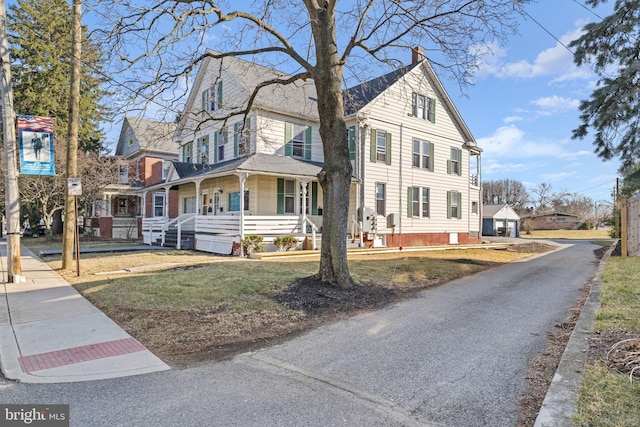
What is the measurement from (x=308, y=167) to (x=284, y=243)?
3.89 metres

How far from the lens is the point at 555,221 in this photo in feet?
212

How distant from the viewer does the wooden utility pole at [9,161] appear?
8.99 m

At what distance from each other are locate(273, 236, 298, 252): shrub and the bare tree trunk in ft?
23.7

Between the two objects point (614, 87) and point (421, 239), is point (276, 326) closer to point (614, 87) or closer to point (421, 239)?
point (614, 87)

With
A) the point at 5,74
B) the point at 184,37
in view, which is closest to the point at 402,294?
the point at 184,37

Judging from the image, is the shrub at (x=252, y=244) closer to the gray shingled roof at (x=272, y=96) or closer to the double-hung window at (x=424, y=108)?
the gray shingled roof at (x=272, y=96)

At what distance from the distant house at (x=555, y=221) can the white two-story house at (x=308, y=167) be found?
4811 centimetres

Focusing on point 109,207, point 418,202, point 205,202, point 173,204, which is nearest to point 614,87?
point 418,202

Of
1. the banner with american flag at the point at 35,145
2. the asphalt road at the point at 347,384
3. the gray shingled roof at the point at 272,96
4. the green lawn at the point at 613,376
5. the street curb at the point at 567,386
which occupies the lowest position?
the asphalt road at the point at 347,384

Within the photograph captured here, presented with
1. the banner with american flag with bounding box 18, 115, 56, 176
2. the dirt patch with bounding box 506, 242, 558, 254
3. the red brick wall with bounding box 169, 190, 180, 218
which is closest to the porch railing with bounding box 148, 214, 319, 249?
the banner with american flag with bounding box 18, 115, 56, 176

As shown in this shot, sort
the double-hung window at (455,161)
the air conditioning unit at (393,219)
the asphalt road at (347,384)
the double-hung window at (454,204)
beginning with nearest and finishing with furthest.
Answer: the asphalt road at (347,384), the air conditioning unit at (393,219), the double-hung window at (454,204), the double-hung window at (455,161)

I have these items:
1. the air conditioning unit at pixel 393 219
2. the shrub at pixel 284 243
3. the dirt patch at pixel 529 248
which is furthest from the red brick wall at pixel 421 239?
the shrub at pixel 284 243

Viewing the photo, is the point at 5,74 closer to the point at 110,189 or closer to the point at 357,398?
the point at 357,398

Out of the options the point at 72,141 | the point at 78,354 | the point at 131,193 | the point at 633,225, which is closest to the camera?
the point at 78,354
